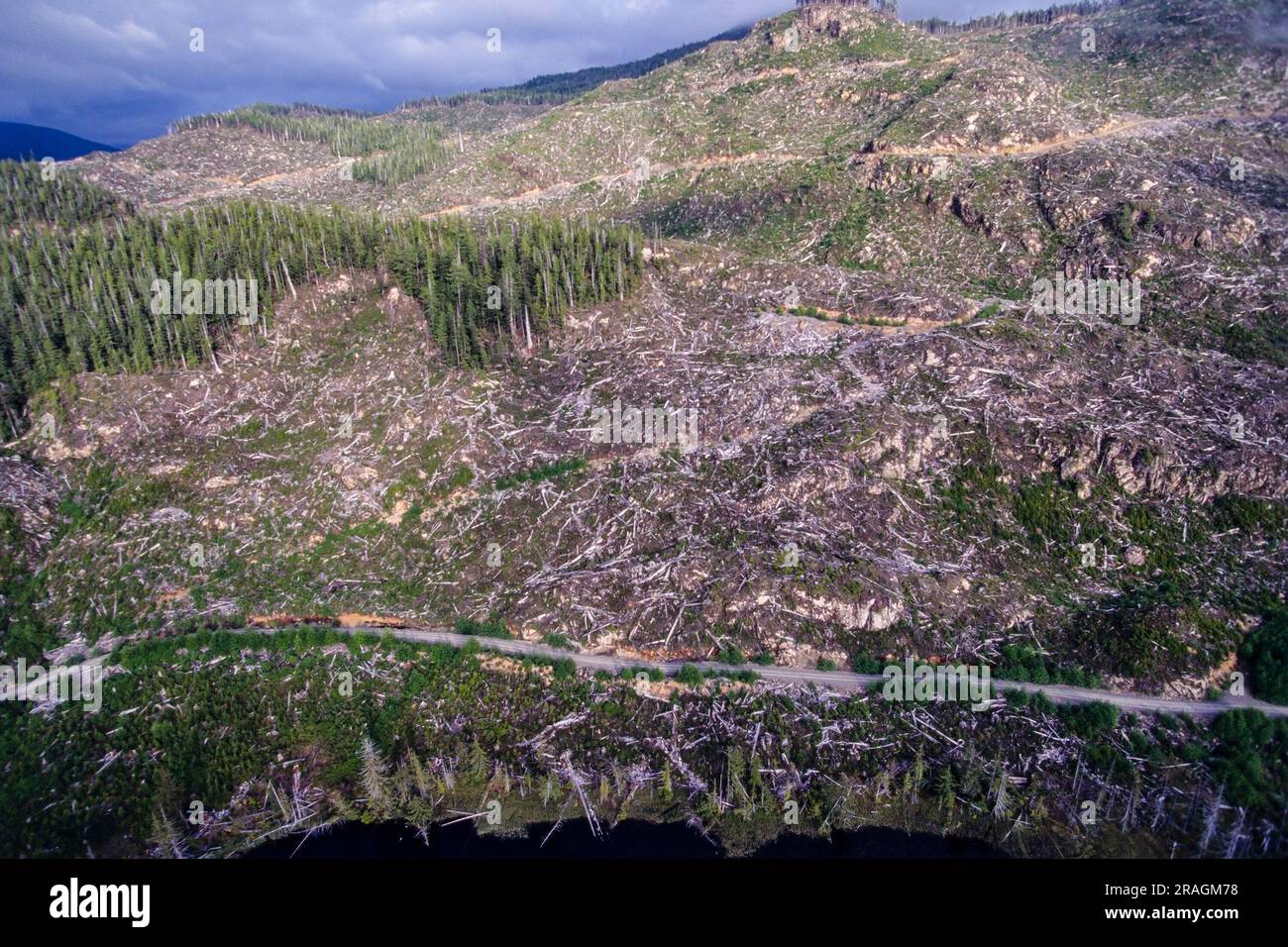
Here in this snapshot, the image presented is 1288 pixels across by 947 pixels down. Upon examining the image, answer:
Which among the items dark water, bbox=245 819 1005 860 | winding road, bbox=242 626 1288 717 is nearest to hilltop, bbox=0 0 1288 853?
winding road, bbox=242 626 1288 717

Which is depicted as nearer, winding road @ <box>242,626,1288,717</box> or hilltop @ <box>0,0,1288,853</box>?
winding road @ <box>242,626,1288,717</box>

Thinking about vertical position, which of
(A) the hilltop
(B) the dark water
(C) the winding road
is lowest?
(B) the dark water

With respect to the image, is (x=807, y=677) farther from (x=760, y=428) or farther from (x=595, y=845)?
(x=760, y=428)

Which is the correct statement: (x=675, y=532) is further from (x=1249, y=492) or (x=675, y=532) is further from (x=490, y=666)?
(x=1249, y=492)

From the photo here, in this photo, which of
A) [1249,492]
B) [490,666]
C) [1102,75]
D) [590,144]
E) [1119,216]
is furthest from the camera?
[590,144]

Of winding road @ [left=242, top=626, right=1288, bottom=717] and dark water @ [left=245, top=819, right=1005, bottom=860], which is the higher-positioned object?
winding road @ [left=242, top=626, right=1288, bottom=717]

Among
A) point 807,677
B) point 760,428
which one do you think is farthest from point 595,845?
point 760,428

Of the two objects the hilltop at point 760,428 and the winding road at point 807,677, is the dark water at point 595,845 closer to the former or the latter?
the hilltop at point 760,428

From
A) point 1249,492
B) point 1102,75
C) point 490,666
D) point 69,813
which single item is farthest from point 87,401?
point 1102,75

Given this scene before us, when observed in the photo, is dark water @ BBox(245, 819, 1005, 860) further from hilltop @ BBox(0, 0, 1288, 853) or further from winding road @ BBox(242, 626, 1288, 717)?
winding road @ BBox(242, 626, 1288, 717)
